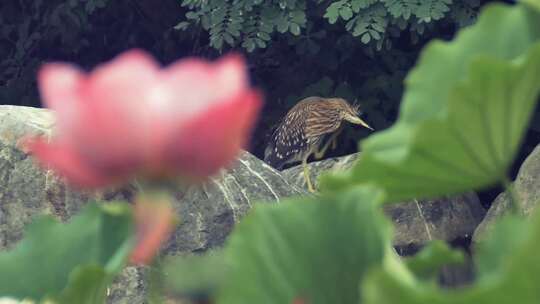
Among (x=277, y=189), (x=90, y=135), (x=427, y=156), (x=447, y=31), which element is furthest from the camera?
(x=447, y=31)

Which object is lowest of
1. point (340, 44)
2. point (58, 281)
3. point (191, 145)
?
point (340, 44)

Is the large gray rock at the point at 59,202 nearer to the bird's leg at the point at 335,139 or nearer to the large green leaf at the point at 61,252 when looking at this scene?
the bird's leg at the point at 335,139

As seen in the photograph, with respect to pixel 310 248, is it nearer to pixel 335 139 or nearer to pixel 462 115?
pixel 462 115

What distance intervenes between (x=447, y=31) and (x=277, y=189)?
4457 mm

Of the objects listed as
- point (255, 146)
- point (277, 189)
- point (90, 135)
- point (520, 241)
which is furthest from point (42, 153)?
point (255, 146)

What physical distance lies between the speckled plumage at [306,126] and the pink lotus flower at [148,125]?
35.0 ft

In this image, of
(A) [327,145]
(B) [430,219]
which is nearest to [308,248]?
(B) [430,219]

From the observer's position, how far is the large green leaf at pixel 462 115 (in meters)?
0.88

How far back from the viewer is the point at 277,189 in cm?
798

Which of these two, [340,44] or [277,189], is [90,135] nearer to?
[277,189]

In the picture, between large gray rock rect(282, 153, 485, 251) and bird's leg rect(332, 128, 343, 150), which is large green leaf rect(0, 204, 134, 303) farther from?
bird's leg rect(332, 128, 343, 150)

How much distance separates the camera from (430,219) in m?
9.87

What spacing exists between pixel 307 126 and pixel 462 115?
10.7 meters

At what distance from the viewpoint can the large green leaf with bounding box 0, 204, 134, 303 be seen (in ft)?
3.09
